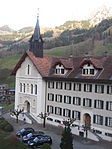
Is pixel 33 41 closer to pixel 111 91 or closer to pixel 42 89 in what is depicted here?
pixel 42 89

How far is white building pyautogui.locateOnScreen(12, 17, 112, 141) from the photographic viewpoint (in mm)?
49969

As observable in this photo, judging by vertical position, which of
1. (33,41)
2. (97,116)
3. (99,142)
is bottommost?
(99,142)

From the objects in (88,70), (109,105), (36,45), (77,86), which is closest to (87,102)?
(77,86)

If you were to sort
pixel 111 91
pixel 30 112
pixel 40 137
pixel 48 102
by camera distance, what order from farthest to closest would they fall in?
pixel 30 112 < pixel 48 102 < pixel 111 91 < pixel 40 137

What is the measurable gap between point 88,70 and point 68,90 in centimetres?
641

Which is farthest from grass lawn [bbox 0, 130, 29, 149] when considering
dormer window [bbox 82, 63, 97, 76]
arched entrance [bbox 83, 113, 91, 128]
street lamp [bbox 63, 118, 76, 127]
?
dormer window [bbox 82, 63, 97, 76]

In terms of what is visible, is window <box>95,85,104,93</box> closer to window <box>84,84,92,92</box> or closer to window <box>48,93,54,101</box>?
window <box>84,84,92,92</box>

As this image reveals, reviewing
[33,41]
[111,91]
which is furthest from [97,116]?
[33,41]

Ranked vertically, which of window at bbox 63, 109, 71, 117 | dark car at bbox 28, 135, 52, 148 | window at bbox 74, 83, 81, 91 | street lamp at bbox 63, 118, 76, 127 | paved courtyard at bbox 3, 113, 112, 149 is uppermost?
window at bbox 74, 83, 81, 91

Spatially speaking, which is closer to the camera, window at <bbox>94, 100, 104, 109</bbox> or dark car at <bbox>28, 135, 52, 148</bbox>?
dark car at <bbox>28, 135, 52, 148</bbox>

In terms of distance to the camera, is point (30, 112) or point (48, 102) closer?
point (48, 102)

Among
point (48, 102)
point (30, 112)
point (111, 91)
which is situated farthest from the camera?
point (30, 112)

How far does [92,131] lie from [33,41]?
26.9 m

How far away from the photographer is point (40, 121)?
62438mm
